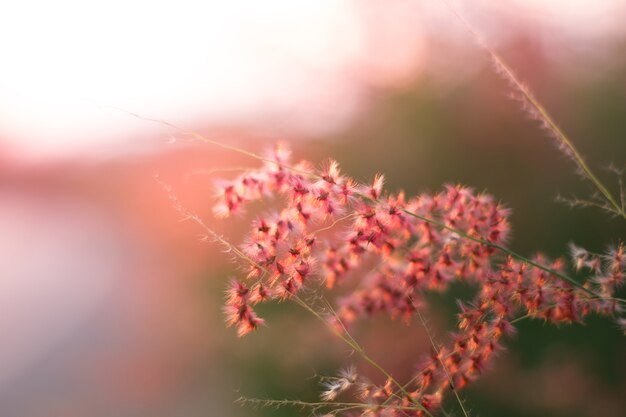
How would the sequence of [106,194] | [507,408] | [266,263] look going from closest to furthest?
[266,263]
[507,408]
[106,194]

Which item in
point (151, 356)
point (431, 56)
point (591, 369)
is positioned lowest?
point (151, 356)

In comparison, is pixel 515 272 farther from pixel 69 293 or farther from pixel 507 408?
pixel 69 293

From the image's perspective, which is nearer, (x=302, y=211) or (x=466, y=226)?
(x=302, y=211)

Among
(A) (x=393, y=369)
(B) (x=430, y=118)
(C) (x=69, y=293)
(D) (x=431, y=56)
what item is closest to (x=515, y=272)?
(A) (x=393, y=369)

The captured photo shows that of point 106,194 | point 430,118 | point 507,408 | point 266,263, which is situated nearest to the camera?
point 266,263

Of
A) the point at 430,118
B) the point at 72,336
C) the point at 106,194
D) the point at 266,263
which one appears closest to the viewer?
the point at 266,263

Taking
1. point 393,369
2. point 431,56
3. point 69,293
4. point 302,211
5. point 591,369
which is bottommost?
point 69,293

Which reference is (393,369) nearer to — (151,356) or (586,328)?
(586,328)

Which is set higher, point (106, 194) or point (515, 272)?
point (515, 272)

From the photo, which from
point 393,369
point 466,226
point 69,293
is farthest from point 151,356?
point 466,226
